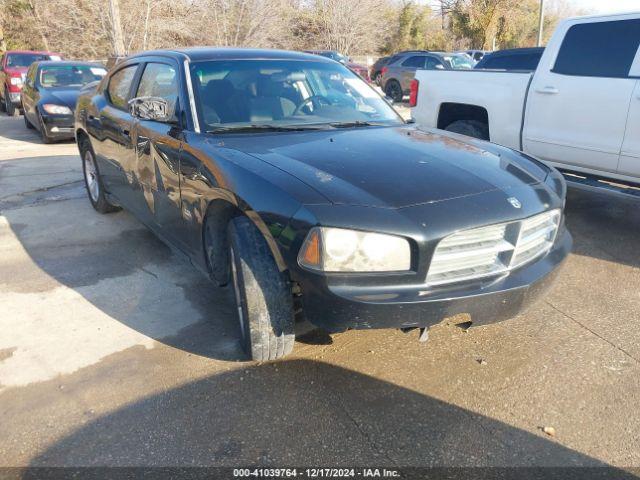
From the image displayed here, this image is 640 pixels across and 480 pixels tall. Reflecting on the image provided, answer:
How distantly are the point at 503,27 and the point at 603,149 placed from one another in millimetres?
32889

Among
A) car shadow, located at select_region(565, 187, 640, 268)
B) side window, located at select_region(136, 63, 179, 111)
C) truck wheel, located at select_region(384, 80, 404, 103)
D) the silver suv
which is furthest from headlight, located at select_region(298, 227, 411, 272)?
truck wheel, located at select_region(384, 80, 404, 103)

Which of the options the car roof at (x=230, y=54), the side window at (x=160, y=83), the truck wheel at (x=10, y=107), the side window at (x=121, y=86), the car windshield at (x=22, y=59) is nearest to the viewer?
the side window at (x=160, y=83)

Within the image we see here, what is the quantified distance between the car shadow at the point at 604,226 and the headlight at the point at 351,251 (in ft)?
9.72

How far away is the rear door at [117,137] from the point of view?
4.32m

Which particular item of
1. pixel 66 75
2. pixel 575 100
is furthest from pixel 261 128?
pixel 66 75

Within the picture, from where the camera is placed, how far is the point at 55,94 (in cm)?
1031

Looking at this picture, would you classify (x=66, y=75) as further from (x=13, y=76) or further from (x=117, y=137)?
(x=117, y=137)

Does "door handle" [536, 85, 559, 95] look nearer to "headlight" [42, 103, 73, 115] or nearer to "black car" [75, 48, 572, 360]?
"black car" [75, 48, 572, 360]

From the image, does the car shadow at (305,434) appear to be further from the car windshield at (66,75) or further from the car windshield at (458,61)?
the car windshield at (458,61)

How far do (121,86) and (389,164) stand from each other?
120 inches

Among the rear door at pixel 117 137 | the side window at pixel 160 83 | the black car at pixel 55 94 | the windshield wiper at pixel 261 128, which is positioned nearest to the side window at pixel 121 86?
the rear door at pixel 117 137

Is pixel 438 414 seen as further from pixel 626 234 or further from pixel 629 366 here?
pixel 626 234

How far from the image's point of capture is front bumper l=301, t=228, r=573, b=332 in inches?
92.2

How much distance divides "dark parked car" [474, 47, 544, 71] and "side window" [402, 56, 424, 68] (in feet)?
26.6
